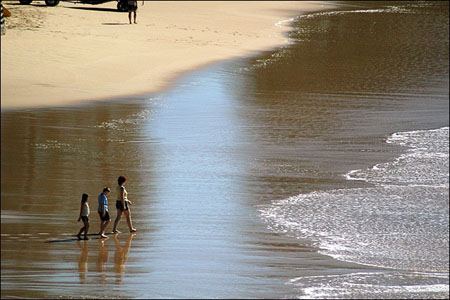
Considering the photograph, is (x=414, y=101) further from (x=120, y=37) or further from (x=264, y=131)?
(x=120, y=37)

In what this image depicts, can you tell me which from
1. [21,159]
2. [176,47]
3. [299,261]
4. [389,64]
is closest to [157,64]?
[176,47]

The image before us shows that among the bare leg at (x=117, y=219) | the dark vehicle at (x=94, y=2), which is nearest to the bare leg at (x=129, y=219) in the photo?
the bare leg at (x=117, y=219)

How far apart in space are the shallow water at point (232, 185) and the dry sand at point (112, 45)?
1455 mm

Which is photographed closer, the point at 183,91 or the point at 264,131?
the point at 264,131

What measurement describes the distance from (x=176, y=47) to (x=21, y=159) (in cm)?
1885

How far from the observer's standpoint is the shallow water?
10.9m

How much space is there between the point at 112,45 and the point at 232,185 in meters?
17.7

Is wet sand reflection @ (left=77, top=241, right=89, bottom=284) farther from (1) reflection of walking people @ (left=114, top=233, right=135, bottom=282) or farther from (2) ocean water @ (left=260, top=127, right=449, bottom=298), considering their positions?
(2) ocean water @ (left=260, top=127, right=449, bottom=298)

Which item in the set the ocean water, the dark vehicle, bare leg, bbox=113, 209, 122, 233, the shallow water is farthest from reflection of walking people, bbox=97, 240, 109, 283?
the dark vehicle

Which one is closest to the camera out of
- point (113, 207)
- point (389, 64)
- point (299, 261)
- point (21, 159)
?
point (299, 261)

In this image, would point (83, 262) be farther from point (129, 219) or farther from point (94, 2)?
A: point (94, 2)

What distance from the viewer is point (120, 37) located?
35094 mm

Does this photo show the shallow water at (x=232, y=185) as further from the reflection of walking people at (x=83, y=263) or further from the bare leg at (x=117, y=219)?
the bare leg at (x=117, y=219)

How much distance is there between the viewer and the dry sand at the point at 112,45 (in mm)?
24894
